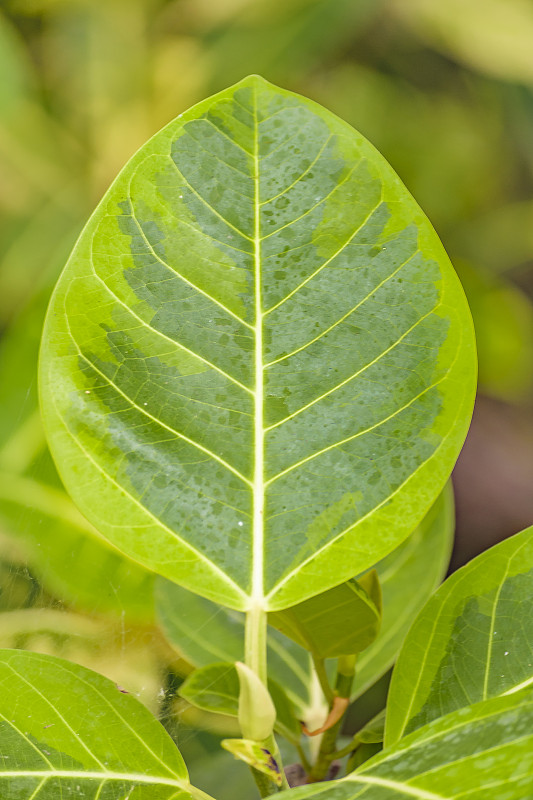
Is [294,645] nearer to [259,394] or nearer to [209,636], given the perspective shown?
[209,636]

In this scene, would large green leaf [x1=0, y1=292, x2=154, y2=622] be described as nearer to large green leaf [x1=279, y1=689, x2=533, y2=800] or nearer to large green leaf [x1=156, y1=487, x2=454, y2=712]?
large green leaf [x1=156, y1=487, x2=454, y2=712]

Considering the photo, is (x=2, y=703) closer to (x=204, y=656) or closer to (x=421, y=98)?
(x=204, y=656)

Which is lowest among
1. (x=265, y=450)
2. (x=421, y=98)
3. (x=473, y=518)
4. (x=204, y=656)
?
(x=473, y=518)

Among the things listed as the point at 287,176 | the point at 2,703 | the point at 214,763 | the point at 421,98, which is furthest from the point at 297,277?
the point at 421,98

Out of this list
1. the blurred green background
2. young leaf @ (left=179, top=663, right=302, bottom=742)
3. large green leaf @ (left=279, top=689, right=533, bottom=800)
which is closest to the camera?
large green leaf @ (left=279, top=689, right=533, bottom=800)

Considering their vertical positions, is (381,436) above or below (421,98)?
below

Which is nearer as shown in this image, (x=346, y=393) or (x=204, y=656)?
(x=346, y=393)

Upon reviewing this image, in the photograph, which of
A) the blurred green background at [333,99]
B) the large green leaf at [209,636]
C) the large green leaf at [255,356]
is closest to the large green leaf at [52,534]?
the large green leaf at [209,636]

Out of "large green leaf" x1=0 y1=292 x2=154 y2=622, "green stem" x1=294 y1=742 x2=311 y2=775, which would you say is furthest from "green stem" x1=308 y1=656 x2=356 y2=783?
"large green leaf" x1=0 y1=292 x2=154 y2=622
